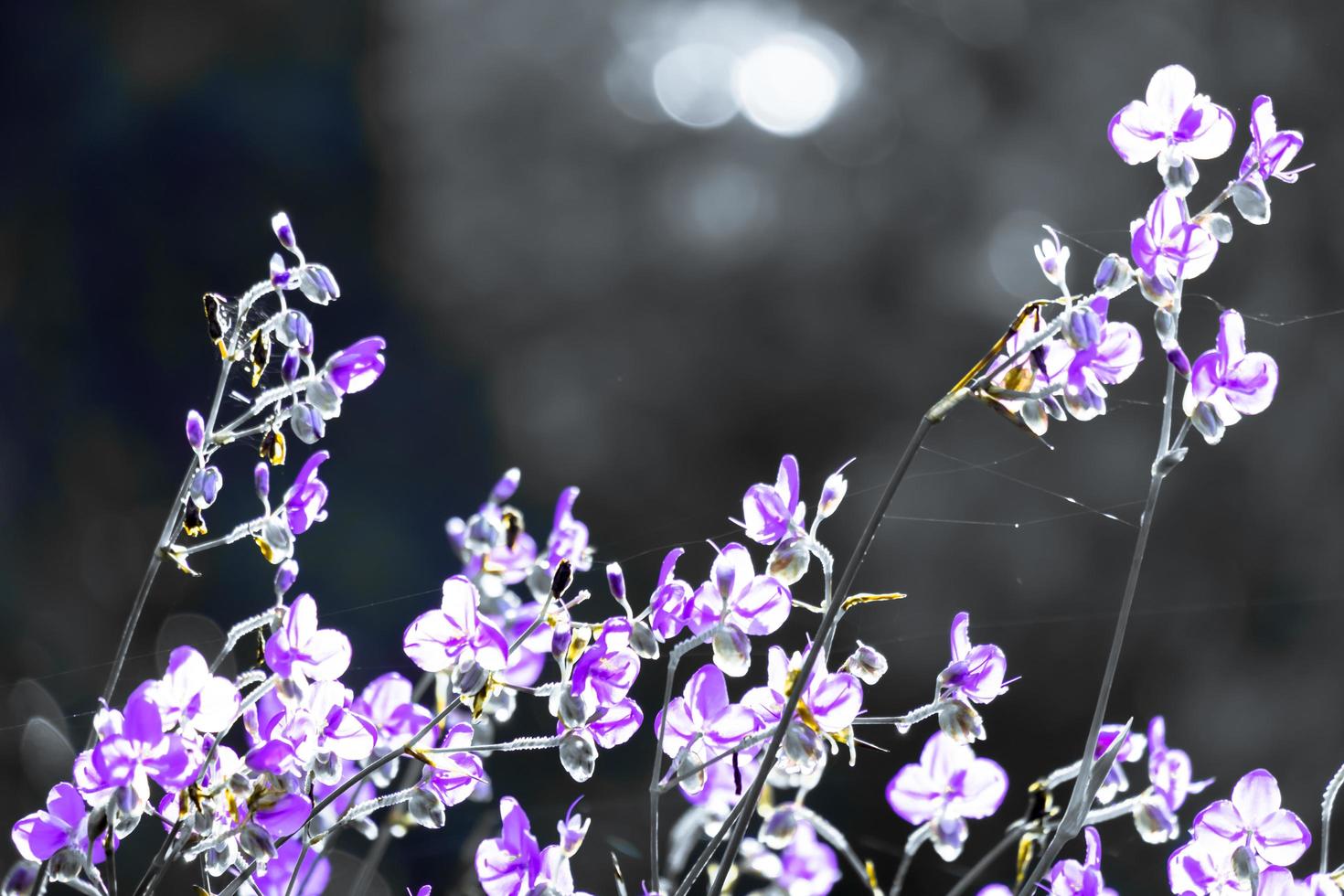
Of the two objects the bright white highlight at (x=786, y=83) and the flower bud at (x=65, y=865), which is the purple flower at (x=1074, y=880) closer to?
the flower bud at (x=65, y=865)

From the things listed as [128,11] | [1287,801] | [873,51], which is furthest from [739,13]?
[1287,801]

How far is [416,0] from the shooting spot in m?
1.85

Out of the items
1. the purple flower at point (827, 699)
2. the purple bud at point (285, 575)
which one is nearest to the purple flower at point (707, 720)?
the purple flower at point (827, 699)

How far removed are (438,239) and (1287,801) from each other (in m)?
1.48

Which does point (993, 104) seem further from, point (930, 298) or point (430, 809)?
point (430, 809)

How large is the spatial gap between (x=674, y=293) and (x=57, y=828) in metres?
1.44

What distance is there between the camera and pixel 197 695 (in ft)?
0.94

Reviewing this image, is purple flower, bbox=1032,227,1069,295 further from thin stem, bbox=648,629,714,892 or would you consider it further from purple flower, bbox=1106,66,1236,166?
thin stem, bbox=648,629,714,892

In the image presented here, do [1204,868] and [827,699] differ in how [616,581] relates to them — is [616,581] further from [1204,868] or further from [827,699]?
[1204,868]

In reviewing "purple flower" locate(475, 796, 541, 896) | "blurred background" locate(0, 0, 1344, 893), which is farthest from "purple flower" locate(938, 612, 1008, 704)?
"blurred background" locate(0, 0, 1344, 893)

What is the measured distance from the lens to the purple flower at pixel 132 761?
27 centimetres

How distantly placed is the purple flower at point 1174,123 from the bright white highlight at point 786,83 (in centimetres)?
142

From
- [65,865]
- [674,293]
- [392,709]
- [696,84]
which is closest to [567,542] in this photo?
[392,709]

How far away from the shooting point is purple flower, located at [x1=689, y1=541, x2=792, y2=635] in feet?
1.01
